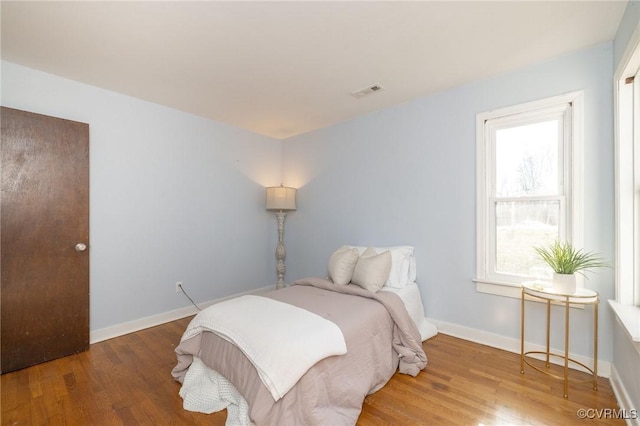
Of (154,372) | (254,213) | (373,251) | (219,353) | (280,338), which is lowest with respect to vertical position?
(154,372)

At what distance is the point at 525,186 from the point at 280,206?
9.29 ft

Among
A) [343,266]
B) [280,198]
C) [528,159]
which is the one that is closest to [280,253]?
[280,198]

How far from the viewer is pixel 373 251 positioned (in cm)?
286

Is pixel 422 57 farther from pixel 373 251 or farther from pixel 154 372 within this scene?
pixel 154 372

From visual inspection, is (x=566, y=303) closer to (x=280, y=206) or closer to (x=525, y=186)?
(x=525, y=186)

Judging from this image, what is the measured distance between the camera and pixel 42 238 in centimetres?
236

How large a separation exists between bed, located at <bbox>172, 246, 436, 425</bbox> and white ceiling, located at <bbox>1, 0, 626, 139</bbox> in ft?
6.28

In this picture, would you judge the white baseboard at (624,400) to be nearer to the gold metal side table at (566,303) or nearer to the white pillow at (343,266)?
the gold metal side table at (566,303)

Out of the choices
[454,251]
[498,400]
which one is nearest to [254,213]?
[454,251]

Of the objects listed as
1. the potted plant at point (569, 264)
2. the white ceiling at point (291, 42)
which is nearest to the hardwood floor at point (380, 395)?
the potted plant at point (569, 264)

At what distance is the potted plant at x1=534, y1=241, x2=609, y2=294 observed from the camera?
75.8 inches

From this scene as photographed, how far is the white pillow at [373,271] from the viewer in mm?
2531

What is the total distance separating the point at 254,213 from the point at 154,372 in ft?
7.74

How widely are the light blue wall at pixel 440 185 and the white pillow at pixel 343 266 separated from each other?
0.63m
